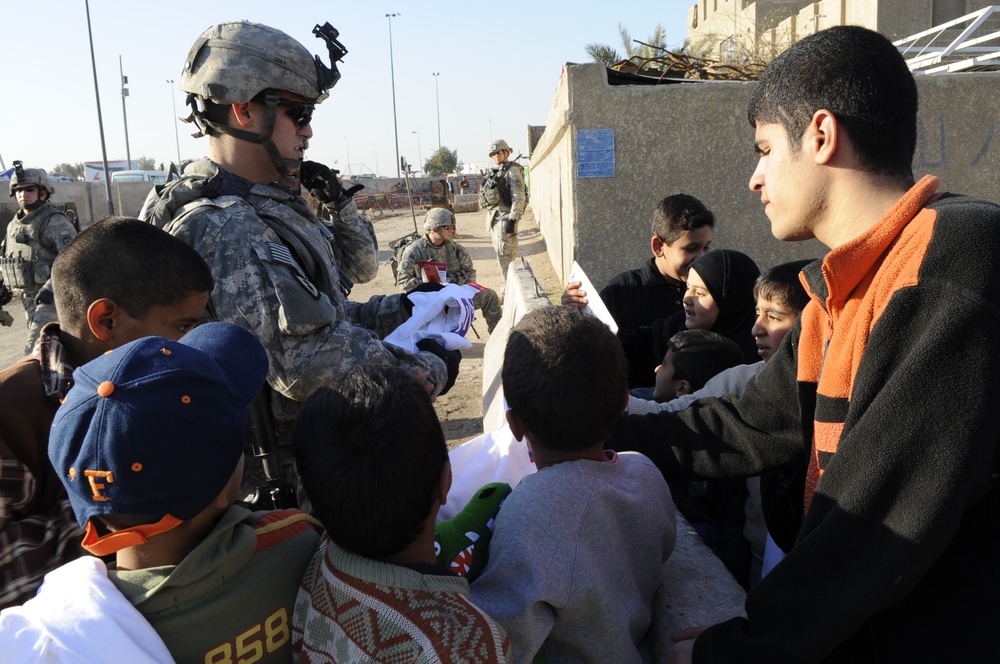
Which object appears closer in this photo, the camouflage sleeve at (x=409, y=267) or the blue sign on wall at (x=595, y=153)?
the blue sign on wall at (x=595, y=153)

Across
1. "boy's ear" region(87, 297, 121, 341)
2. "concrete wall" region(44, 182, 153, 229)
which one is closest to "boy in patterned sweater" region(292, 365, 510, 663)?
"boy's ear" region(87, 297, 121, 341)

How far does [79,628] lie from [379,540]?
49 centimetres

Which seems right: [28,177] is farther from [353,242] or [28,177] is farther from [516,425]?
[516,425]

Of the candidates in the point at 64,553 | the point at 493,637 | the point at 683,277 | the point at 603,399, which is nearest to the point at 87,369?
the point at 64,553

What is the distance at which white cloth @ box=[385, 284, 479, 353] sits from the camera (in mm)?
2867

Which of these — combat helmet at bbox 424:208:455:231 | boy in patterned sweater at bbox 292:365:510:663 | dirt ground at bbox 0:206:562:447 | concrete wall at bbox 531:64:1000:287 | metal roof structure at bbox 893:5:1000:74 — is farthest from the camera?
combat helmet at bbox 424:208:455:231

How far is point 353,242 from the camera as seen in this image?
3.37 meters

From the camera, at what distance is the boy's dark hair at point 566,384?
168 cm

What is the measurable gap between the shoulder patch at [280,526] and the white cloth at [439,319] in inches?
50.1

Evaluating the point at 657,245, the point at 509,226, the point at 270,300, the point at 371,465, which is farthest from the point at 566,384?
the point at 509,226

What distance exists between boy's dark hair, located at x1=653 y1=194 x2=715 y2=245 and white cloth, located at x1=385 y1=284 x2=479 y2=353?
1.28 meters

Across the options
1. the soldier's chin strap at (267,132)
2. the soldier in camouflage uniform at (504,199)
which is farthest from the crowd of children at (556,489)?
the soldier in camouflage uniform at (504,199)

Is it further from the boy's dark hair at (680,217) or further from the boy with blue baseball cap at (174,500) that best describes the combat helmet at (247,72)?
the boy's dark hair at (680,217)

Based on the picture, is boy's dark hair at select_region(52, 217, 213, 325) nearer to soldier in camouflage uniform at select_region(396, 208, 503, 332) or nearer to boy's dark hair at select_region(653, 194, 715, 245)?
boy's dark hair at select_region(653, 194, 715, 245)
